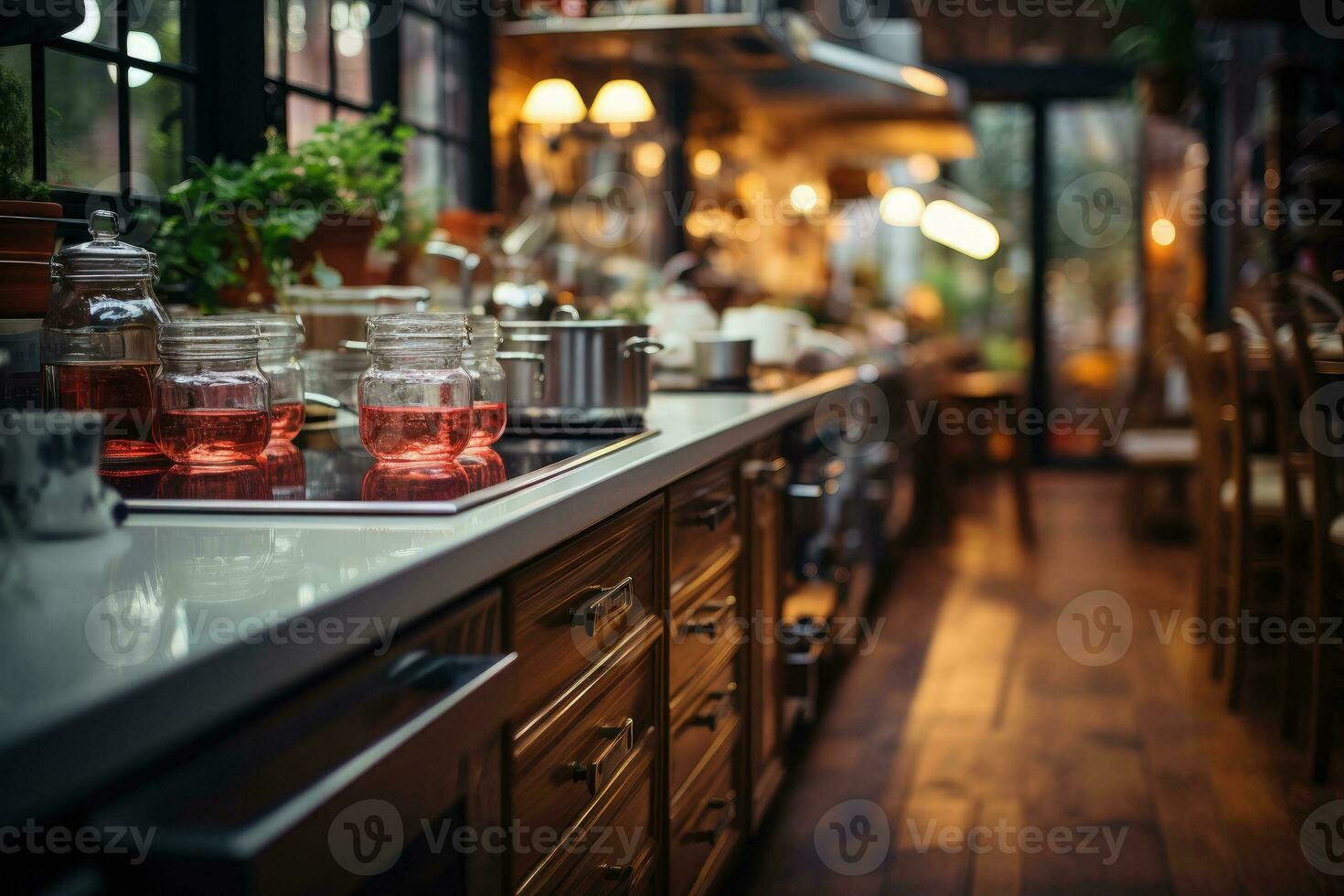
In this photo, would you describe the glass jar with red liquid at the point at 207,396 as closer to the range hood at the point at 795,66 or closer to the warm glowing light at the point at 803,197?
the range hood at the point at 795,66

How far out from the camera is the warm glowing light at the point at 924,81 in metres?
5.48

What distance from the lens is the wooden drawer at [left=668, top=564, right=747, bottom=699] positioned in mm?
1882

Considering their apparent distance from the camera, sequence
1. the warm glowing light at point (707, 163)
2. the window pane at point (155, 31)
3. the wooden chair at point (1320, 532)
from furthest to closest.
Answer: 1. the warm glowing light at point (707, 163)
2. the wooden chair at point (1320, 532)
3. the window pane at point (155, 31)

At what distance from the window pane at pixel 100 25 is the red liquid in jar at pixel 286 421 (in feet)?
2.55

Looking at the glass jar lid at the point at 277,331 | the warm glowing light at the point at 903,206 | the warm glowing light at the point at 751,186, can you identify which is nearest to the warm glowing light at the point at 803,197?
the warm glowing light at the point at 751,186

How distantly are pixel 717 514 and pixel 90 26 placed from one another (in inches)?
51.6

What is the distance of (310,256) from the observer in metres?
2.24

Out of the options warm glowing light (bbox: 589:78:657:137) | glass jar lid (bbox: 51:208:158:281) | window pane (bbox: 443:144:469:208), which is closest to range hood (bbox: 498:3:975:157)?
warm glowing light (bbox: 589:78:657:137)

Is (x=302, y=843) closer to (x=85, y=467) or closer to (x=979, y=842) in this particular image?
(x=85, y=467)

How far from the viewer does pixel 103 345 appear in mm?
1521

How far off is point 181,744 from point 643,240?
4.68 metres

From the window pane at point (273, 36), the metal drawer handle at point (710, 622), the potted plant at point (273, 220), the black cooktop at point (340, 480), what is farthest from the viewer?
the window pane at point (273, 36)

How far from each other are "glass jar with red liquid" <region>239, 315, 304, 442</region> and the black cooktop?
0.11ft

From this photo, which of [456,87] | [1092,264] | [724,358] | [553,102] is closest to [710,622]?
[724,358]
